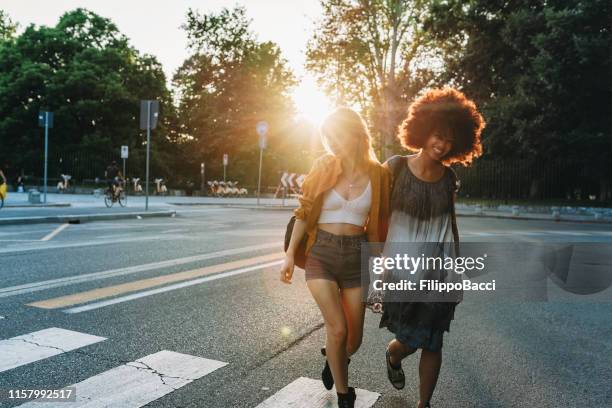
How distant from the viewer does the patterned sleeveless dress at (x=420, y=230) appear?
3031 mm

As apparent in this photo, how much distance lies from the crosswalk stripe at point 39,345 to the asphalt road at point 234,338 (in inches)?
0.6

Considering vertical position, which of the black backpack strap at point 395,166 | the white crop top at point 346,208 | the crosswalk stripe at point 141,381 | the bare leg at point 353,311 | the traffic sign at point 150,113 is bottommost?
the crosswalk stripe at point 141,381

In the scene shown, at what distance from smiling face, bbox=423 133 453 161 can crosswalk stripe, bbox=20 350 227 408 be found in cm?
202

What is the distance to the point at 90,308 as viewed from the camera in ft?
17.3

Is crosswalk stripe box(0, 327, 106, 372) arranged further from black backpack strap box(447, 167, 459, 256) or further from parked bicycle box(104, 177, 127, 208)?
parked bicycle box(104, 177, 127, 208)

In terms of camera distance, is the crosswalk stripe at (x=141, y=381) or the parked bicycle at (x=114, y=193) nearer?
the crosswalk stripe at (x=141, y=381)

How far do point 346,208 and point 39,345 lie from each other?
102 inches

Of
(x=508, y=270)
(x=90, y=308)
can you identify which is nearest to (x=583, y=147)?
(x=508, y=270)

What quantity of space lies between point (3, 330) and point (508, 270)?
662 cm

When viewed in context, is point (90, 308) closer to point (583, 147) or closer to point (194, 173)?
point (583, 147)

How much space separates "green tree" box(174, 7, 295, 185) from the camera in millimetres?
47500

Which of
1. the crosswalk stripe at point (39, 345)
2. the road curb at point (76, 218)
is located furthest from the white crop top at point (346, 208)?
the road curb at point (76, 218)

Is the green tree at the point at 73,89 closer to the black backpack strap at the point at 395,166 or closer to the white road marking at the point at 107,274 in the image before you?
the white road marking at the point at 107,274

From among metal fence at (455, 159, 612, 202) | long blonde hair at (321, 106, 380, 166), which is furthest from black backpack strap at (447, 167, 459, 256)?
metal fence at (455, 159, 612, 202)
